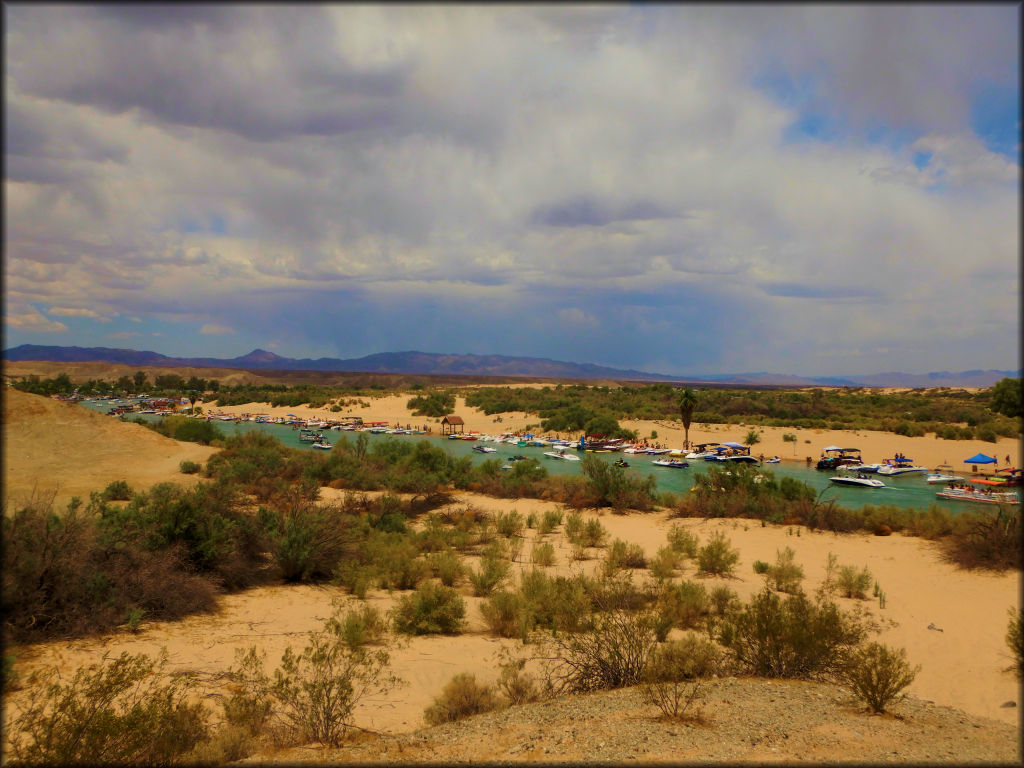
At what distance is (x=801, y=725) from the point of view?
22.4 ft

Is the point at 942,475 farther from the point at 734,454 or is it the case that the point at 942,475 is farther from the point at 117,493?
the point at 117,493

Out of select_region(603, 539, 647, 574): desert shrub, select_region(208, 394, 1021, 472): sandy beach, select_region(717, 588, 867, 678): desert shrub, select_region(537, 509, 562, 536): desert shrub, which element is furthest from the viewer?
select_region(208, 394, 1021, 472): sandy beach

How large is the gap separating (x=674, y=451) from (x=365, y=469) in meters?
31.4

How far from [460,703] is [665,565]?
377 inches

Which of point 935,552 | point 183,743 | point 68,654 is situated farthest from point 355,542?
point 935,552

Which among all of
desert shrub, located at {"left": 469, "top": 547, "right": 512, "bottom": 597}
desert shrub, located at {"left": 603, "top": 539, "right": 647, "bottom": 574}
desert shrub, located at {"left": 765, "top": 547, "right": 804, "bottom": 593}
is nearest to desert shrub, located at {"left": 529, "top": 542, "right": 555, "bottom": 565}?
desert shrub, located at {"left": 469, "top": 547, "right": 512, "bottom": 597}

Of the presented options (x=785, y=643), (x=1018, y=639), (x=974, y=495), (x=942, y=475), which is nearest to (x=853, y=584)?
(x=1018, y=639)

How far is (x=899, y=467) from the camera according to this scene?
44.2 meters

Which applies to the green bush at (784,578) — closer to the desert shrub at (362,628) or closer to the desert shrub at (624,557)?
the desert shrub at (624,557)

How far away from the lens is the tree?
16.2 m

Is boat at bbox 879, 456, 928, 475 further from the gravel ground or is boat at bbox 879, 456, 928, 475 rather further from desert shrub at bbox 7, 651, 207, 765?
desert shrub at bbox 7, 651, 207, 765

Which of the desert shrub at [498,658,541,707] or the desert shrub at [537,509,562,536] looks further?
the desert shrub at [537,509,562,536]

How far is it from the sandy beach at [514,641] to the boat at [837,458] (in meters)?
25.5

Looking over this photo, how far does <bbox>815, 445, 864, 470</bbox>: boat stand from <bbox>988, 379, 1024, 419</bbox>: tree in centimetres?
2976
